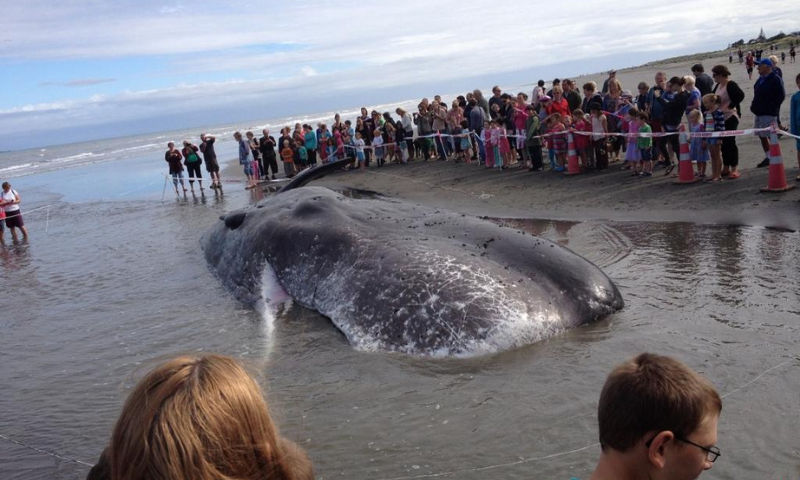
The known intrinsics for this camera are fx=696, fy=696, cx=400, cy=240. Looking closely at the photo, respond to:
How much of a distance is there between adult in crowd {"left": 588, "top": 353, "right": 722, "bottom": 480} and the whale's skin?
378 cm

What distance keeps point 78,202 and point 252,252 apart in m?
21.1

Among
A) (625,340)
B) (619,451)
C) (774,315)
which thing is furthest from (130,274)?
(619,451)

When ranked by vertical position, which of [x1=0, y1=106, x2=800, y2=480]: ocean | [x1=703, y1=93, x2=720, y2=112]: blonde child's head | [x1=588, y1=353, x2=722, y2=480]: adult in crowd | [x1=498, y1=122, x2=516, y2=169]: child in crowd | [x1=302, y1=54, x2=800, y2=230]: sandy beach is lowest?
[x1=0, y1=106, x2=800, y2=480]: ocean

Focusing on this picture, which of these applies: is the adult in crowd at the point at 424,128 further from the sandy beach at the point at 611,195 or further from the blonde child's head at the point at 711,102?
the blonde child's head at the point at 711,102

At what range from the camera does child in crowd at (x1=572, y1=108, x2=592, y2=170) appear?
15.8 m

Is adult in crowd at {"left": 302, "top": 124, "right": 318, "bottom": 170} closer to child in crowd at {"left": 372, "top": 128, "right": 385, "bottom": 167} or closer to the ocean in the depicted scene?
child in crowd at {"left": 372, "top": 128, "right": 385, "bottom": 167}

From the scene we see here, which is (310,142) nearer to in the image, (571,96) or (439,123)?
(439,123)

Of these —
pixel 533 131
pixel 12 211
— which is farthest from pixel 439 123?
pixel 12 211

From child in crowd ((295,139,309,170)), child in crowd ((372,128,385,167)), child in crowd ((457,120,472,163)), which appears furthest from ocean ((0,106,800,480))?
child in crowd ((295,139,309,170))

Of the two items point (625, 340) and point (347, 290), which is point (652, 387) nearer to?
point (625, 340)

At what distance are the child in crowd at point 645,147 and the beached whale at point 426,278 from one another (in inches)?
287

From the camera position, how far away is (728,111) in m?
12.8

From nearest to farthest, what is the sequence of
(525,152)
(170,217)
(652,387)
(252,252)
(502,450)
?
1. (652,387)
2. (502,450)
3. (252,252)
4. (525,152)
5. (170,217)

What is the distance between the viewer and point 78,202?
2723 cm
